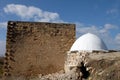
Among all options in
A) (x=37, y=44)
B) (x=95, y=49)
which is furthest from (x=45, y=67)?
(x=95, y=49)

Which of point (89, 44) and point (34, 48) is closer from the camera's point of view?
point (89, 44)

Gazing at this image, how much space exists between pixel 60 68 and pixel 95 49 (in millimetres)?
2400

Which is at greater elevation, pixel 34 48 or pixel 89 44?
pixel 89 44

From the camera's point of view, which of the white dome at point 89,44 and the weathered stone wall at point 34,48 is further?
the weathered stone wall at point 34,48

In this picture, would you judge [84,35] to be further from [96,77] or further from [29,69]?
[96,77]

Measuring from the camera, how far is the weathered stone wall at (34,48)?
42.0 ft

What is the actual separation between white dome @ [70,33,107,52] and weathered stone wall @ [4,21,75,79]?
1133 millimetres

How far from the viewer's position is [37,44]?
13.0 m

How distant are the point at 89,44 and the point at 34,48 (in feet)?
9.26

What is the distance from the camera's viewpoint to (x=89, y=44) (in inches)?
468

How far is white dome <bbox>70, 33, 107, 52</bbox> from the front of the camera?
1165 centimetres

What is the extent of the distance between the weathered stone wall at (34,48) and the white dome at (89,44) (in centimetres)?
113

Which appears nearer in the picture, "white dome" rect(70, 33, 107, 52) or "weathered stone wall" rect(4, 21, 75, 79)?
"white dome" rect(70, 33, 107, 52)

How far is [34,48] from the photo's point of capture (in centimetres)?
1295
